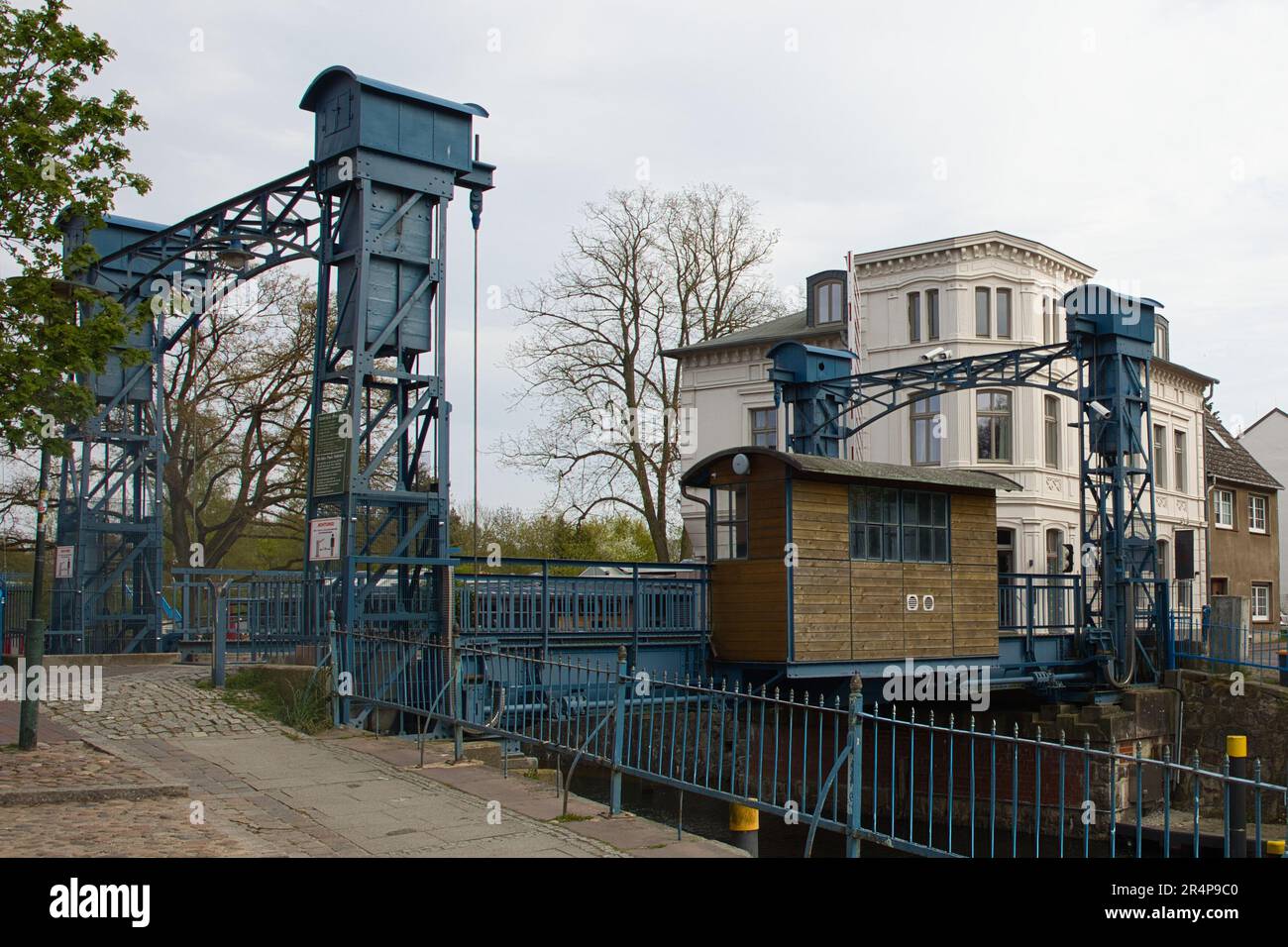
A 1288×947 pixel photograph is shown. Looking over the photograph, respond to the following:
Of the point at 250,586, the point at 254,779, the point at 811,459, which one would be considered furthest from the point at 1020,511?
the point at 254,779

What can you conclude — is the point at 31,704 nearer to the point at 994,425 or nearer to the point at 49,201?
the point at 49,201

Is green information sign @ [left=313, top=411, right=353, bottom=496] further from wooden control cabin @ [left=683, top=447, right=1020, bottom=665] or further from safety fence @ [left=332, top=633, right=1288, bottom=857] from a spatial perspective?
wooden control cabin @ [left=683, top=447, right=1020, bottom=665]

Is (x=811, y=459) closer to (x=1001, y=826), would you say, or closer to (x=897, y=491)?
(x=897, y=491)

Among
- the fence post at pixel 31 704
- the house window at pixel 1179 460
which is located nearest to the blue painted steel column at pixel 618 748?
the fence post at pixel 31 704

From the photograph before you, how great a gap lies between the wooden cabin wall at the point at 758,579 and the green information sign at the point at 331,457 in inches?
239

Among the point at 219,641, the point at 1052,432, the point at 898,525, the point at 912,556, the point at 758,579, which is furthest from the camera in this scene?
the point at 1052,432

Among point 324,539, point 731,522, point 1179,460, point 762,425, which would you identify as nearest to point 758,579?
point 731,522

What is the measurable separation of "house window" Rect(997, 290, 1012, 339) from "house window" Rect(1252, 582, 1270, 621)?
18.4 meters

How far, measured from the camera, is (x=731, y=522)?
755 inches

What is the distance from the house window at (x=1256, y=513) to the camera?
46537 mm

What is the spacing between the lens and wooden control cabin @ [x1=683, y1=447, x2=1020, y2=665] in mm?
18141

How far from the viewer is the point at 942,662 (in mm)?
19922

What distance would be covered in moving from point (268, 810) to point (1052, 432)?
2924 centimetres

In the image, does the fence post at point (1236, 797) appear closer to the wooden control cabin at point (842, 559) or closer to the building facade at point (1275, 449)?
the wooden control cabin at point (842, 559)
